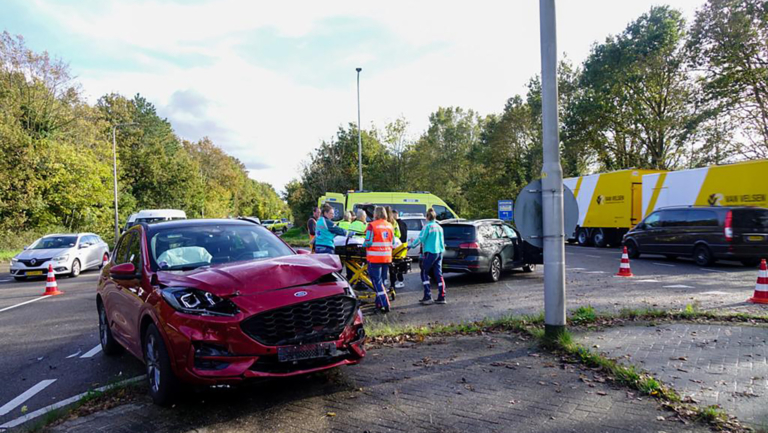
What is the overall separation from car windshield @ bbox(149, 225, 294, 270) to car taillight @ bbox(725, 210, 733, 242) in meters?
13.9

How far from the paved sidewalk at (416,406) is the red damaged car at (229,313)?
333 millimetres

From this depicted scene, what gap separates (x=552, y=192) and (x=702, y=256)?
39.9 ft

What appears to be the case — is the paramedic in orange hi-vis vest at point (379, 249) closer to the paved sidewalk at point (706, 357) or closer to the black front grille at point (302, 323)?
the paved sidewalk at point (706, 357)

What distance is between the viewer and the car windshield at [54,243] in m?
16.8

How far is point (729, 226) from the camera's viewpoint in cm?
1414

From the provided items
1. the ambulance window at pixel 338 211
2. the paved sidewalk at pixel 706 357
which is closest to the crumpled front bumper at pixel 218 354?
the paved sidewalk at pixel 706 357

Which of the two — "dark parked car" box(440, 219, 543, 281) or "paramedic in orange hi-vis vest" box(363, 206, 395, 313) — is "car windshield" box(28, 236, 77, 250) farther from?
"paramedic in orange hi-vis vest" box(363, 206, 395, 313)

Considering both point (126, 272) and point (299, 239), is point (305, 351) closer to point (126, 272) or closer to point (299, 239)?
point (126, 272)

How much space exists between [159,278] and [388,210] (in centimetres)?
558

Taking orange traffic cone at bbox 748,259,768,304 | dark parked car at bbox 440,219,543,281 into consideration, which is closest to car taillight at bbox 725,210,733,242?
dark parked car at bbox 440,219,543,281

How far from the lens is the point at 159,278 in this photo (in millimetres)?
4559

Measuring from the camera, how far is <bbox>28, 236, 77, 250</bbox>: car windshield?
16812 mm

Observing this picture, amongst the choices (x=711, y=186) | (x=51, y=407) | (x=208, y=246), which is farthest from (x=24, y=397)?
(x=711, y=186)

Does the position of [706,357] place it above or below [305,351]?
below
